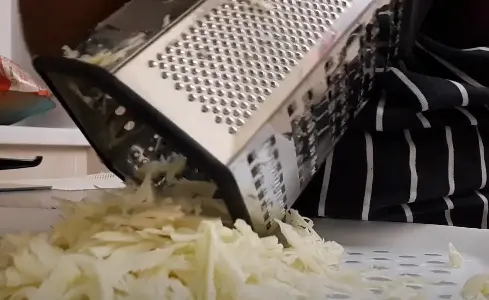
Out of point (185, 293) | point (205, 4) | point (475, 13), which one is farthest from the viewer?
point (475, 13)

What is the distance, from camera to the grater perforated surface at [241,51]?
365mm

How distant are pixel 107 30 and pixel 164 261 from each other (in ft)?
0.60

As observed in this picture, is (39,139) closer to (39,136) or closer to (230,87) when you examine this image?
(39,136)

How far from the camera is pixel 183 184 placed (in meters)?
0.41

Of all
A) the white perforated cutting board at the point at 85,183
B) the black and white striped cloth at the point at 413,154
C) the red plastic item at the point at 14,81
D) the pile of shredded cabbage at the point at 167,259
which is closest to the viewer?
the pile of shredded cabbage at the point at 167,259

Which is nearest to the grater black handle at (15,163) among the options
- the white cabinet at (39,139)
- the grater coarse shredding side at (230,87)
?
the white cabinet at (39,139)

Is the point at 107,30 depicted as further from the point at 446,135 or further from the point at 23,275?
the point at 446,135

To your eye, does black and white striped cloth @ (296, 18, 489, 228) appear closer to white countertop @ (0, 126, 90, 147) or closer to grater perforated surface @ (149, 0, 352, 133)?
grater perforated surface @ (149, 0, 352, 133)

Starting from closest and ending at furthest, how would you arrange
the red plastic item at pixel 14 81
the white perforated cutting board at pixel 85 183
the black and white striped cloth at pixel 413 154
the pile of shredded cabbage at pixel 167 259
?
the pile of shredded cabbage at pixel 167 259
the black and white striped cloth at pixel 413 154
the white perforated cutting board at pixel 85 183
the red plastic item at pixel 14 81

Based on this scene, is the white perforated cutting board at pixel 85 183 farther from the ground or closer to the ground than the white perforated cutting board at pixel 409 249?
closer to the ground

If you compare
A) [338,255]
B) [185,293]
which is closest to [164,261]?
[185,293]

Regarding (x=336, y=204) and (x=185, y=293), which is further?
(x=336, y=204)

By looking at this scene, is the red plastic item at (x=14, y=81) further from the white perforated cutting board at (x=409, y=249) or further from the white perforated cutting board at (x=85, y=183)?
the white perforated cutting board at (x=409, y=249)

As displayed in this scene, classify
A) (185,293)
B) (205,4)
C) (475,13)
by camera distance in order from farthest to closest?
A: (475,13)
(205,4)
(185,293)
